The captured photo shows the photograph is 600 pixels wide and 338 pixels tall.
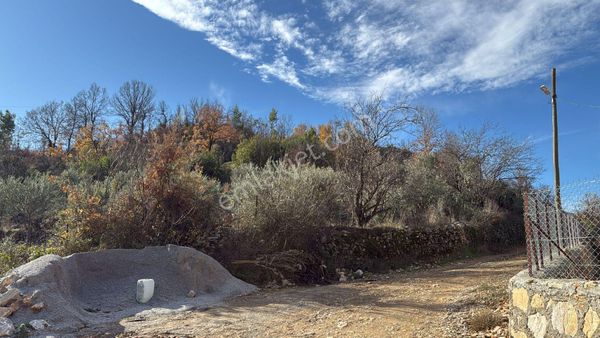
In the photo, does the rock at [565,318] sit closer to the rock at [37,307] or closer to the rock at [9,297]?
the rock at [37,307]

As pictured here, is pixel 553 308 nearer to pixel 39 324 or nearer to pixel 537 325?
pixel 537 325

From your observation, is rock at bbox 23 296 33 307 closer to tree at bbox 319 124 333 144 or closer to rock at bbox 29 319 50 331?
rock at bbox 29 319 50 331

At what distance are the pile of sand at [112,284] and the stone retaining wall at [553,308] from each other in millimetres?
5420

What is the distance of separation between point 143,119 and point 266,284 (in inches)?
1402

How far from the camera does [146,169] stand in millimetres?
10656

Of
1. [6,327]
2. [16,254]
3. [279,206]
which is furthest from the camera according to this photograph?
[279,206]

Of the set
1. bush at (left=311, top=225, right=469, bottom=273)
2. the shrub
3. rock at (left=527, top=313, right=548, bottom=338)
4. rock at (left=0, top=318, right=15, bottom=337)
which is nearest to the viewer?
rock at (left=527, top=313, right=548, bottom=338)

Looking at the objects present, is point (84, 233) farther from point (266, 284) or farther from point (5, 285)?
point (266, 284)

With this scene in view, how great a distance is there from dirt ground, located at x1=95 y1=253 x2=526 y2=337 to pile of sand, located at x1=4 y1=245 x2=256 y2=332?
665 millimetres

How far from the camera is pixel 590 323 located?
3.80 meters

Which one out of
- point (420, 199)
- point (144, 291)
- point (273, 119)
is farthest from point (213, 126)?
point (144, 291)

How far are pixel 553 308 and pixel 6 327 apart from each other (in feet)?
22.0

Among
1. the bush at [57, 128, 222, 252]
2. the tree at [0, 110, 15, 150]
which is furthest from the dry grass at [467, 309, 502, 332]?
the tree at [0, 110, 15, 150]

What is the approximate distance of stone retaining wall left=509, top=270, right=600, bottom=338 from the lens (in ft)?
12.6
